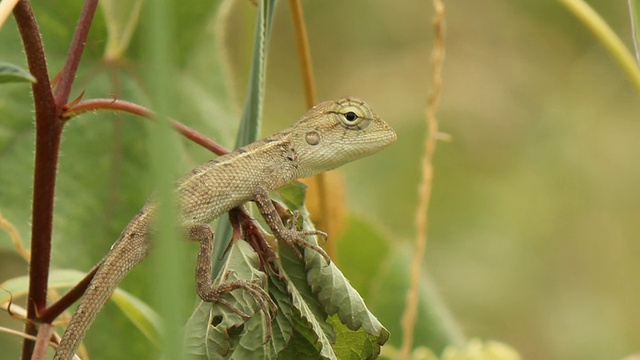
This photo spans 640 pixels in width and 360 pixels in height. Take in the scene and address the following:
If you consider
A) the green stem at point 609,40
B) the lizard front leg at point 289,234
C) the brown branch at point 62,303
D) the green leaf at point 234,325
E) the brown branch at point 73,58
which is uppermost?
the green stem at point 609,40

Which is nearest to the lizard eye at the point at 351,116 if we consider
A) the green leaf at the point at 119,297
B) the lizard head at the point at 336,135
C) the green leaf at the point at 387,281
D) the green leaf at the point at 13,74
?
the lizard head at the point at 336,135

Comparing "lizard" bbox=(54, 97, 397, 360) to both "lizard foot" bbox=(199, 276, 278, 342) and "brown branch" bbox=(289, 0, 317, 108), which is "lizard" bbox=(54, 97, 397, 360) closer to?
"lizard foot" bbox=(199, 276, 278, 342)

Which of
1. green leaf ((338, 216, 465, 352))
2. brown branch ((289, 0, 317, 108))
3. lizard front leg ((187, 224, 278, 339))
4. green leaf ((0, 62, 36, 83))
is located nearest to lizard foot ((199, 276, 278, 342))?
lizard front leg ((187, 224, 278, 339))

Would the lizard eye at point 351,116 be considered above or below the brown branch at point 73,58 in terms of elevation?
above

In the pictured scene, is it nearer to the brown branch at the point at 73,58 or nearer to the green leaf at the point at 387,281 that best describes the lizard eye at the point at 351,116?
the brown branch at the point at 73,58

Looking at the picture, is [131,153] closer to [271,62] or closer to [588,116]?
[271,62]

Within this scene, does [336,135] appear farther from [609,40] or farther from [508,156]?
[508,156]

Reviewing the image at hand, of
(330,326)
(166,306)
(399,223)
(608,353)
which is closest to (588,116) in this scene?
(399,223)
